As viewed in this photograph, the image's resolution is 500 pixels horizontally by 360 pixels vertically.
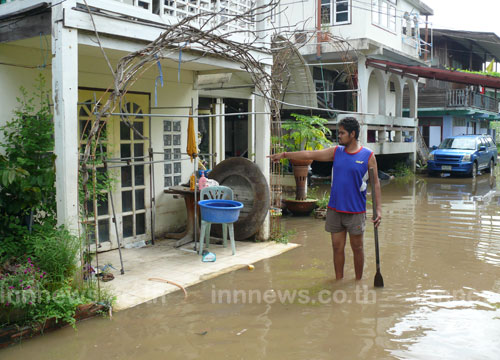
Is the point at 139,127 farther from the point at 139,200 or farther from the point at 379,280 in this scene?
the point at 379,280

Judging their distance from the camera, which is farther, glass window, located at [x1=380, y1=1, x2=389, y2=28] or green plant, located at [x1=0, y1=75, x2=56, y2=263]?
glass window, located at [x1=380, y1=1, x2=389, y2=28]

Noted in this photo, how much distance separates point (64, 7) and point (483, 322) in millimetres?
5387

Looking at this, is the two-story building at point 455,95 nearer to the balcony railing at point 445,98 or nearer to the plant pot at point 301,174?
the balcony railing at point 445,98

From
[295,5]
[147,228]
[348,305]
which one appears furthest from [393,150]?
[348,305]

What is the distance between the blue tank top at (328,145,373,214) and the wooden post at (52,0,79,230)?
117 inches

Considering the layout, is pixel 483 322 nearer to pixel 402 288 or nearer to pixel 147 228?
pixel 402 288

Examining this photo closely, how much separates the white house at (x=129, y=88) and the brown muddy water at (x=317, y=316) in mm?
1444

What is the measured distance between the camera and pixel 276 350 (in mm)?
4246

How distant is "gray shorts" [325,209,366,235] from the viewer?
5.75 m

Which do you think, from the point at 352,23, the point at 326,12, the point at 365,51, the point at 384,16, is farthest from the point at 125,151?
the point at 384,16

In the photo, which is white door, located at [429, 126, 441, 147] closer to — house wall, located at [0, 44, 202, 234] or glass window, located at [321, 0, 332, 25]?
glass window, located at [321, 0, 332, 25]

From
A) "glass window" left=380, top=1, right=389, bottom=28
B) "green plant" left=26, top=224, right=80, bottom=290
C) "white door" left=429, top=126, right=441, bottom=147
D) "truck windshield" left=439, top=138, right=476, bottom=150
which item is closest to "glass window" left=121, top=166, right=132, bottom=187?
"green plant" left=26, top=224, right=80, bottom=290

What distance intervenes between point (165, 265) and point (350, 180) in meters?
2.90

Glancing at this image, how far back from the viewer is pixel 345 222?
579cm
